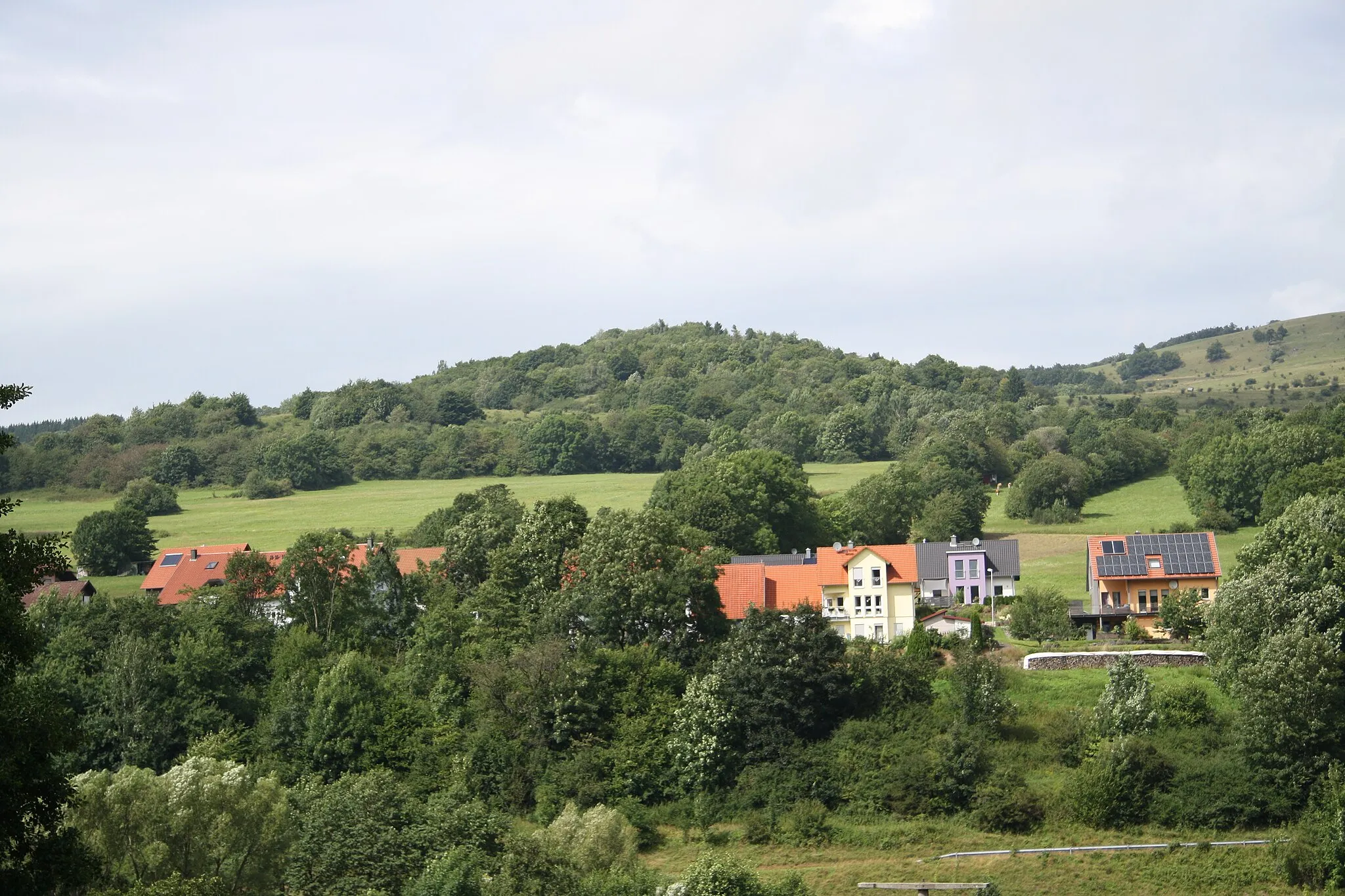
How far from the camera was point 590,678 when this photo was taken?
54156mm

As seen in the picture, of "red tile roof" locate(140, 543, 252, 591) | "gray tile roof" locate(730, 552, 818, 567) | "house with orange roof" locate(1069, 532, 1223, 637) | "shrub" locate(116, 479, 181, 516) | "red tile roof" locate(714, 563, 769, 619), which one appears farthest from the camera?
"shrub" locate(116, 479, 181, 516)

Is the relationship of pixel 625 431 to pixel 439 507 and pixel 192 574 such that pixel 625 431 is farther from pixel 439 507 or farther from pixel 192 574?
pixel 192 574

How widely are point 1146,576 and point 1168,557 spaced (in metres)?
1.53

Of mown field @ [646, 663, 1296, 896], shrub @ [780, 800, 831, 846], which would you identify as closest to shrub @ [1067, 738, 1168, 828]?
mown field @ [646, 663, 1296, 896]

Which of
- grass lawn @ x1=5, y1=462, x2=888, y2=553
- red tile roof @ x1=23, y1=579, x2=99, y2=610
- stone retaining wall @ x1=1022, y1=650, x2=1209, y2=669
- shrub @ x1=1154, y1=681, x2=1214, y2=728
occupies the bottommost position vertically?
shrub @ x1=1154, y1=681, x2=1214, y2=728

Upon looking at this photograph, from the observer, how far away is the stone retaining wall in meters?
54.4

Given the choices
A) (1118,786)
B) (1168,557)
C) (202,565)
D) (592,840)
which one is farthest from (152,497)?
(1118,786)

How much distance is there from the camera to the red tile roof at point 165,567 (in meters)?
73.9

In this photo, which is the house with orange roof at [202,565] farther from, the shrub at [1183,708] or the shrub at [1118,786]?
the shrub at [1183,708]

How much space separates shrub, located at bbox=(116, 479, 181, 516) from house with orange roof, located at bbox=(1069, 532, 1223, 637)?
66208 millimetres

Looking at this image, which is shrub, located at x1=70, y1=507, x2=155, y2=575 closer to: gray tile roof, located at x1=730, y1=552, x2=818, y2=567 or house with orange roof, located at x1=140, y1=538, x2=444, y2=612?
house with orange roof, located at x1=140, y1=538, x2=444, y2=612

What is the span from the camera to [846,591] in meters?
63.3

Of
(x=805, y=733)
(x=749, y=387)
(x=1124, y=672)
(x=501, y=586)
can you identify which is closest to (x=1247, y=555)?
(x=1124, y=672)

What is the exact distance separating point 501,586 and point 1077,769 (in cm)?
2410
